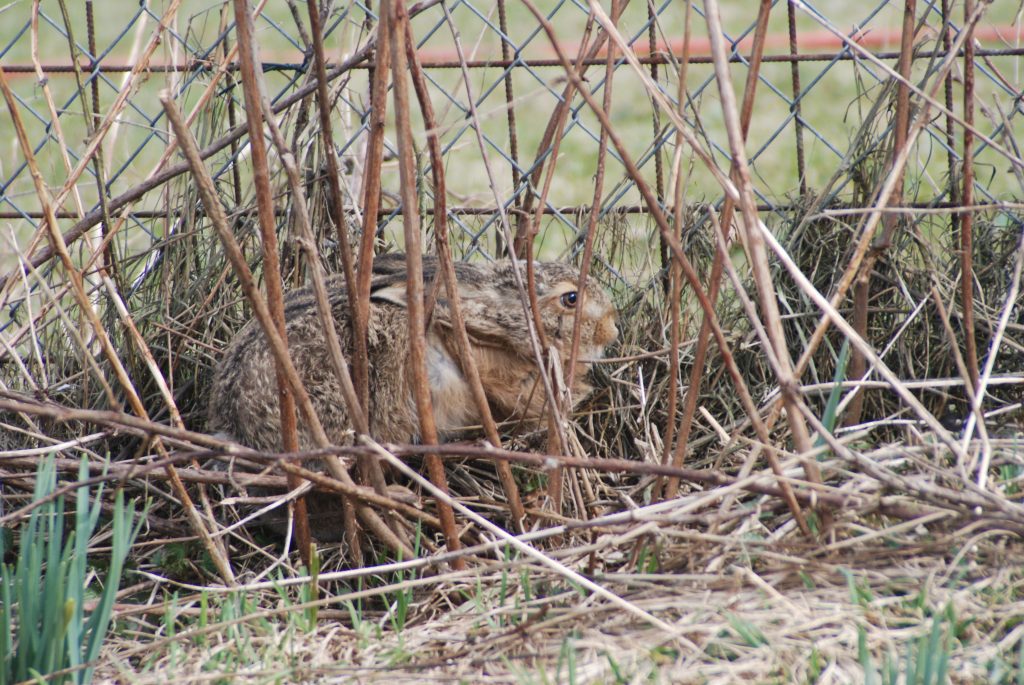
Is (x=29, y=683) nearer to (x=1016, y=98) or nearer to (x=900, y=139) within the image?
(x=900, y=139)

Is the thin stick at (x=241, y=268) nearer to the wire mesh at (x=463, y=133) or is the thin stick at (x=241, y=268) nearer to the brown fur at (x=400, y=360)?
the wire mesh at (x=463, y=133)

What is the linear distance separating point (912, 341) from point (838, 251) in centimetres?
37

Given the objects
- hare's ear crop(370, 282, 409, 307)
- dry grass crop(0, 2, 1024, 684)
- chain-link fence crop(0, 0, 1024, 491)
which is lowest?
dry grass crop(0, 2, 1024, 684)

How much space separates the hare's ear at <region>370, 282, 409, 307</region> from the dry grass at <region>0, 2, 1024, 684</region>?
0.97ft

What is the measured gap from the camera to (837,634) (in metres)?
2.07

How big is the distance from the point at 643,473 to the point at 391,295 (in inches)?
50.5

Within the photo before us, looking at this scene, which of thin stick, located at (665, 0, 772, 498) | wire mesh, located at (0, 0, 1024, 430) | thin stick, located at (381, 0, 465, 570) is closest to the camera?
thin stick, located at (381, 0, 465, 570)

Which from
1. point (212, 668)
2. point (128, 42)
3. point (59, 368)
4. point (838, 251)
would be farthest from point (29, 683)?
point (128, 42)

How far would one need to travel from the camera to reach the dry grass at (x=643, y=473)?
213 cm

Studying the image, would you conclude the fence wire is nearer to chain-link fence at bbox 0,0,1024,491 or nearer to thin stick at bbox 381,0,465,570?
chain-link fence at bbox 0,0,1024,491

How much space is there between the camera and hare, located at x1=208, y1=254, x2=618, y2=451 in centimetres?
315

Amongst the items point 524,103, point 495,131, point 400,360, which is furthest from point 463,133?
point 495,131

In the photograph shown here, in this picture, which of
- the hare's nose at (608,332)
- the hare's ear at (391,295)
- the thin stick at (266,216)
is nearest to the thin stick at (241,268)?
the thin stick at (266,216)

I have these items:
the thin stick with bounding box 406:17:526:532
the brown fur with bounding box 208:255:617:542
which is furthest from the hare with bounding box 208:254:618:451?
the thin stick with bounding box 406:17:526:532
